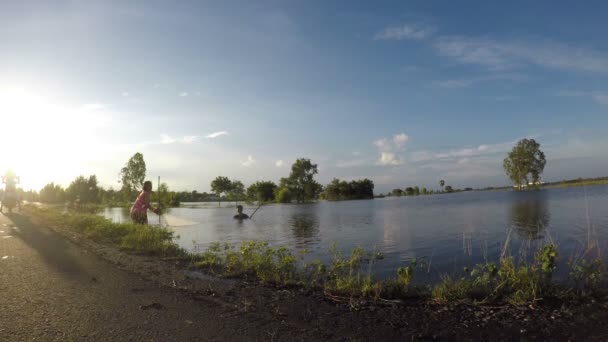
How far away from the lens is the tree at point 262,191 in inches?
5285

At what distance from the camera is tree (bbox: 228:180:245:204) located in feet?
472

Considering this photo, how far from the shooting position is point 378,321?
17.2ft

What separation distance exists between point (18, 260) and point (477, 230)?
72.3 ft

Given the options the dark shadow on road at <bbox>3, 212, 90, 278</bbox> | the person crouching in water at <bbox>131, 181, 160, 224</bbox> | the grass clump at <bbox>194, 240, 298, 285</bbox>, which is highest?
the person crouching in water at <bbox>131, 181, 160, 224</bbox>

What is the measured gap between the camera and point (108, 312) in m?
5.45

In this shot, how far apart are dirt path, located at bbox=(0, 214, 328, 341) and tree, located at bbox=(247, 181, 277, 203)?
125 m

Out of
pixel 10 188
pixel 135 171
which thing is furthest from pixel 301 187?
pixel 10 188

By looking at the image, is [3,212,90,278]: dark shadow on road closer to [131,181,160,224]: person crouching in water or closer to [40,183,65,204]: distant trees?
[131,181,160,224]: person crouching in water

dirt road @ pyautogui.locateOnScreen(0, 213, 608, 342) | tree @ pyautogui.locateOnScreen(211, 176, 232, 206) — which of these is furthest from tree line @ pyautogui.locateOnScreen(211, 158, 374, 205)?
dirt road @ pyautogui.locateOnScreen(0, 213, 608, 342)

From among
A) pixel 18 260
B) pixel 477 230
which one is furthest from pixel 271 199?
pixel 18 260

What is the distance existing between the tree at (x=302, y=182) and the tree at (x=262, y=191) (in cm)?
710

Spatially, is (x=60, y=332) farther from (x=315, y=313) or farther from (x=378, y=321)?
(x=378, y=321)

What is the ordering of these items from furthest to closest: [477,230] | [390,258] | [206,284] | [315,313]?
[477,230]
[390,258]
[206,284]
[315,313]

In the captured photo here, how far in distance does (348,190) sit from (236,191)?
51.3 meters
